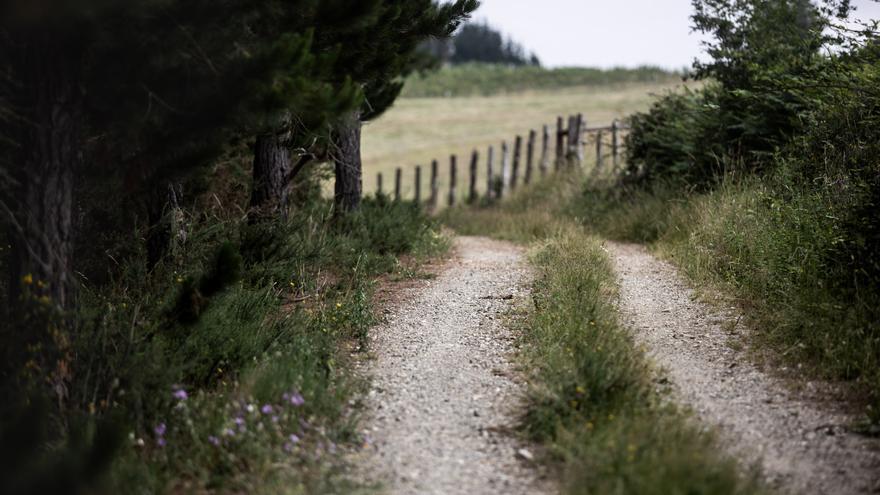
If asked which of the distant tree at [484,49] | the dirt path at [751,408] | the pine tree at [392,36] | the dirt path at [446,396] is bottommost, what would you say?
the dirt path at [446,396]

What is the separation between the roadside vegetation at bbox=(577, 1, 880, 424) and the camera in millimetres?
5281

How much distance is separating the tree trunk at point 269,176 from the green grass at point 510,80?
4549cm

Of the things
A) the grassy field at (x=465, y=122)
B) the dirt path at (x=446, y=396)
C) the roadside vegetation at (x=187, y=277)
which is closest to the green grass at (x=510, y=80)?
the grassy field at (x=465, y=122)

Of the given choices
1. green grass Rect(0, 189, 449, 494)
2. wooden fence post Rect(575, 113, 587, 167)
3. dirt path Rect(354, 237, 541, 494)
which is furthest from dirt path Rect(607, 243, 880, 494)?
wooden fence post Rect(575, 113, 587, 167)

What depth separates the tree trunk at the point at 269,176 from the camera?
7586 millimetres

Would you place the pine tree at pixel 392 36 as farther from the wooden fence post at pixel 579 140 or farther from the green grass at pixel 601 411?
the wooden fence post at pixel 579 140

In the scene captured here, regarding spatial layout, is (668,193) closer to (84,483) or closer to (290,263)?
(290,263)

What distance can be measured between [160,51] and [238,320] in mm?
2082

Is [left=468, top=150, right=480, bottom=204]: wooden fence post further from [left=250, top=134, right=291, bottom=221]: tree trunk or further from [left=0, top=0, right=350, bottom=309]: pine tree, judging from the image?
[left=0, top=0, right=350, bottom=309]: pine tree

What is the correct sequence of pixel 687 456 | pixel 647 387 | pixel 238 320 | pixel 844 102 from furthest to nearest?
pixel 844 102 → pixel 238 320 → pixel 647 387 → pixel 687 456

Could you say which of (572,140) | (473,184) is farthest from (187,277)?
(473,184)

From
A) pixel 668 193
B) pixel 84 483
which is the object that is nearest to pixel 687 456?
pixel 84 483

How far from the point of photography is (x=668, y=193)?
34.3 feet

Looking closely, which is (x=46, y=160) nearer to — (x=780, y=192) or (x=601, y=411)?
(x=601, y=411)
